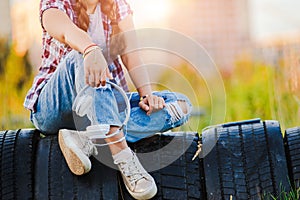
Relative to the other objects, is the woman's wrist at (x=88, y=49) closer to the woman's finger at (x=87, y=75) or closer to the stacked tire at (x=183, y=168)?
the woman's finger at (x=87, y=75)

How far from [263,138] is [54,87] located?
787 millimetres

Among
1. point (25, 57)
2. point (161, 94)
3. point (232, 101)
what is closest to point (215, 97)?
point (232, 101)

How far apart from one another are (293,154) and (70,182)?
81 cm

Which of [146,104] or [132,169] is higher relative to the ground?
[146,104]

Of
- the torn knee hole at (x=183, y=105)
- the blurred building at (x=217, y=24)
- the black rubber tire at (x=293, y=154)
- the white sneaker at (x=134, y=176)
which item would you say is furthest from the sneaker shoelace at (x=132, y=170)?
the blurred building at (x=217, y=24)

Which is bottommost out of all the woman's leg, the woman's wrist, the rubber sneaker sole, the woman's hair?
the rubber sneaker sole

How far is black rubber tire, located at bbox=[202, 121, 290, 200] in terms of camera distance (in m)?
2.24

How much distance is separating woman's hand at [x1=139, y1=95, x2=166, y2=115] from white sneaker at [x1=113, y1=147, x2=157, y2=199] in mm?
196

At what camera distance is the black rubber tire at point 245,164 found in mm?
2236

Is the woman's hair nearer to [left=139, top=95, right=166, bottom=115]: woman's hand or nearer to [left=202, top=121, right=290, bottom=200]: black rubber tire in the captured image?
[left=139, top=95, right=166, bottom=115]: woman's hand

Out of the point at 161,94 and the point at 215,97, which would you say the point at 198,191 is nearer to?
the point at 161,94

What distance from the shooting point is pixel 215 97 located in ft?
20.0

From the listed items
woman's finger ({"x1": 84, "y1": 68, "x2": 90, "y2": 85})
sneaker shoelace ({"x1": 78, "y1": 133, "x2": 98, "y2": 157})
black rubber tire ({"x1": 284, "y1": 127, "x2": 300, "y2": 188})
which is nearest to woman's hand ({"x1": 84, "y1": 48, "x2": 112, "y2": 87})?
woman's finger ({"x1": 84, "y1": 68, "x2": 90, "y2": 85})

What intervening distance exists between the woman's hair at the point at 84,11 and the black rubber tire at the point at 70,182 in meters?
0.51
